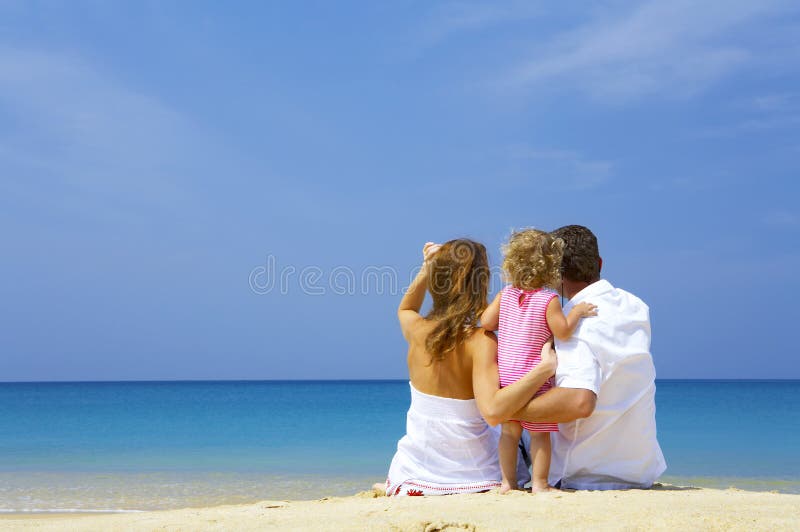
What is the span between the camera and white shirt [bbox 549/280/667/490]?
3.62 meters

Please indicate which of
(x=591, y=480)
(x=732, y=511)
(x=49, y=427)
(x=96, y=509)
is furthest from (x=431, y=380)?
(x=49, y=427)

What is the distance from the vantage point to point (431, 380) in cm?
391

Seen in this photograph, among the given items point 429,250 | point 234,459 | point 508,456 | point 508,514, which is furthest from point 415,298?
point 234,459

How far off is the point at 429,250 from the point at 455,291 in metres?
0.30

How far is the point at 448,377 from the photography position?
3.87 metres

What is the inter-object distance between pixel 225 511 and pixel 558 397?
6.14ft

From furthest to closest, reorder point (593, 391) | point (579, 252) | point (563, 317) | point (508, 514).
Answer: point (579, 252) → point (563, 317) → point (593, 391) → point (508, 514)

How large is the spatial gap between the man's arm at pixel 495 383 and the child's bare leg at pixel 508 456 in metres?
0.15

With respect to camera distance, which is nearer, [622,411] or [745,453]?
[622,411]

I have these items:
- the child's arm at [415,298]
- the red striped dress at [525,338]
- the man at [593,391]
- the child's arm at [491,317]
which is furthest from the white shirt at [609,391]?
the child's arm at [415,298]

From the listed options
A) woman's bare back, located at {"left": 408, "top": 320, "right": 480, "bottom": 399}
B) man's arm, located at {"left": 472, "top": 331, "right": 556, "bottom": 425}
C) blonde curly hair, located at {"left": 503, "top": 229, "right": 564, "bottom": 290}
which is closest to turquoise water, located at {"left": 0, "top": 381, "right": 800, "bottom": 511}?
woman's bare back, located at {"left": 408, "top": 320, "right": 480, "bottom": 399}

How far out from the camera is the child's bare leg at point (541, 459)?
11.9 feet

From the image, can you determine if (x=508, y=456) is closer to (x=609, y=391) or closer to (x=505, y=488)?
(x=505, y=488)

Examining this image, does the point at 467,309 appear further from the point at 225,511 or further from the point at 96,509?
the point at 96,509
